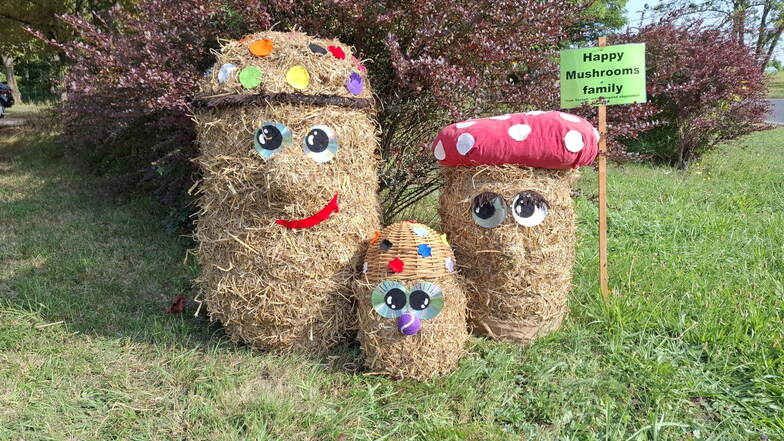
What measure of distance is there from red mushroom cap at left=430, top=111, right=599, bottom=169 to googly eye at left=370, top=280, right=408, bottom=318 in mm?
782

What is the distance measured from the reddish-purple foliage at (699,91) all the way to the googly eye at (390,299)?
235 inches

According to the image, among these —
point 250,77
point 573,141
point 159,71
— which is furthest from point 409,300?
point 159,71

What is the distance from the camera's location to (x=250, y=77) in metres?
2.68

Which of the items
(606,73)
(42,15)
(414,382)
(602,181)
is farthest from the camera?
(42,15)

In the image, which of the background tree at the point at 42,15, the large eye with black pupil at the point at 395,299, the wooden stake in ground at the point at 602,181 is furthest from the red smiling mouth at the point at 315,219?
the background tree at the point at 42,15

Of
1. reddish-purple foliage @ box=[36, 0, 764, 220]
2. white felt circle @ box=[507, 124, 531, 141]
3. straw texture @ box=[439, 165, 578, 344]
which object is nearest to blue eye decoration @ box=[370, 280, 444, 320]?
straw texture @ box=[439, 165, 578, 344]

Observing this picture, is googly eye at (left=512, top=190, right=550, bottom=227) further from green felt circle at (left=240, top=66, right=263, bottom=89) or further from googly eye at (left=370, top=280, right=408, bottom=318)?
green felt circle at (left=240, top=66, right=263, bottom=89)

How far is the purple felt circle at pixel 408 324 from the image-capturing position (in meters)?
2.61

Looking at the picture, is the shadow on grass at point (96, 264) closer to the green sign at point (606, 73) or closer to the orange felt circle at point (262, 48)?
the orange felt circle at point (262, 48)

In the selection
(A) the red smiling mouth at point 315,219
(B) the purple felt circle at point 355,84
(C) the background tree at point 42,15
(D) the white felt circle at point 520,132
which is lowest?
(A) the red smiling mouth at point 315,219

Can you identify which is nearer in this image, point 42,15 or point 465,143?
point 465,143

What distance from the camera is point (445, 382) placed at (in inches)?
107

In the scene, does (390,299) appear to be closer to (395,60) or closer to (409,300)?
(409,300)

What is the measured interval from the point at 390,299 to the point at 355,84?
1177 mm
